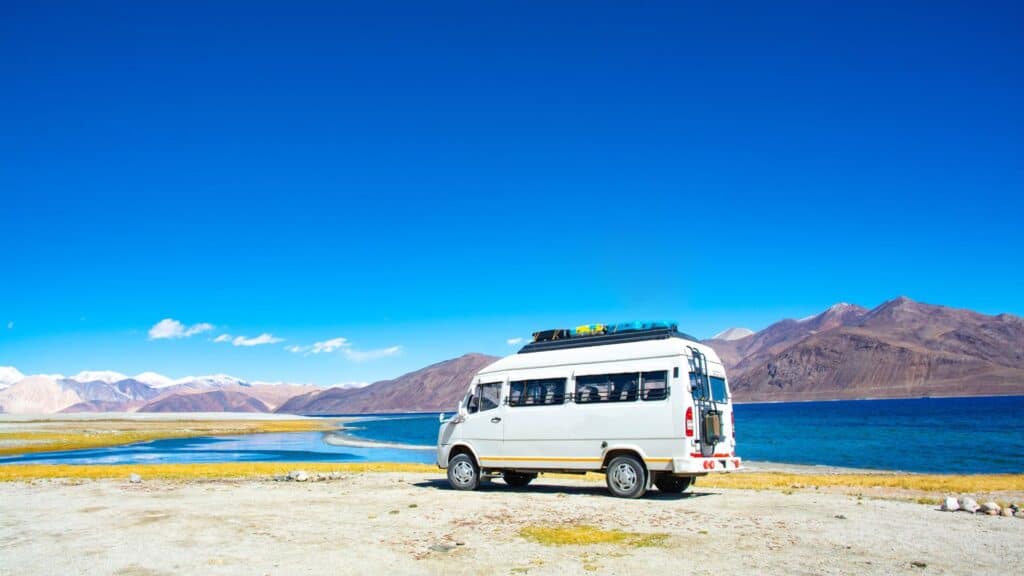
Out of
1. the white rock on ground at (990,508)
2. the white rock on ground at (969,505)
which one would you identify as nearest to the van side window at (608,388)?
the white rock on ground at (969,505)

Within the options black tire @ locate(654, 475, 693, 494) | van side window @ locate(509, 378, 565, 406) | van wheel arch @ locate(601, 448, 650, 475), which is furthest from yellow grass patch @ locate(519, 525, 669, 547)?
black tire @ locate(654, 475, 693, 494)

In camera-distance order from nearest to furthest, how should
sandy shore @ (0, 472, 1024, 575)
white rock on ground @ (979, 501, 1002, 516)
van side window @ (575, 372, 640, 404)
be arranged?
1. sandy shore @ (0, 472, 1024, 575)
2. white rock on ground @ (979, 501, 1002, 516)
3. van side window @ (575, 372, 640, 404)

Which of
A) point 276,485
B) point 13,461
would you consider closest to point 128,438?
point 13,461

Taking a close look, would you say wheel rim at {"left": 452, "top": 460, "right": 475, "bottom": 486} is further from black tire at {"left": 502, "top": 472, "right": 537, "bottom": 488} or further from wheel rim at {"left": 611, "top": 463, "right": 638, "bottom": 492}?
wheel rim at {"left": 611, "top": 463, "right": 638, "bottom": 492}

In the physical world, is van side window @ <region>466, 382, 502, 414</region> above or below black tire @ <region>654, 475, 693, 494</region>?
above

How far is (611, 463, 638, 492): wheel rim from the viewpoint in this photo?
57.9ft

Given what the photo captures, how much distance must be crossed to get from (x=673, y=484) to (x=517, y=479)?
16.6ft

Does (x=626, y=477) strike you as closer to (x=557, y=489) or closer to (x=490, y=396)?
(x=557, y=489)

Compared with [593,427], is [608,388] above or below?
above

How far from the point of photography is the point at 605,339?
1919 cm

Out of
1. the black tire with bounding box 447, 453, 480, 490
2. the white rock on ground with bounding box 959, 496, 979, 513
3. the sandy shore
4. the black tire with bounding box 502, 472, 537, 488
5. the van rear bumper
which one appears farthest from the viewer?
the black tire with bounding box 502, 472, 537, 488

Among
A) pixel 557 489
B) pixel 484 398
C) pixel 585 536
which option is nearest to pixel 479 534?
pixel 585 536

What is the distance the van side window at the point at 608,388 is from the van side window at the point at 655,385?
0.19 metres

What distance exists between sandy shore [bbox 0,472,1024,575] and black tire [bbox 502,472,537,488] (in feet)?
7.10
